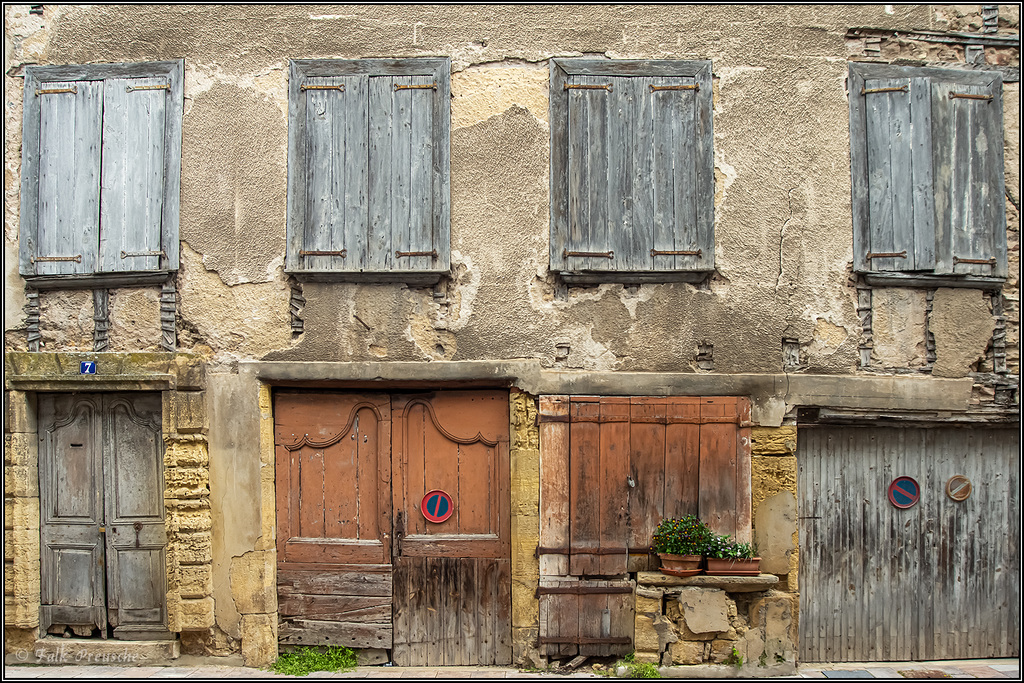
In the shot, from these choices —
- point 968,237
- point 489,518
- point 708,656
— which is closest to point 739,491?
point 708,656

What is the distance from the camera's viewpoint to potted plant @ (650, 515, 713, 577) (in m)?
4.72

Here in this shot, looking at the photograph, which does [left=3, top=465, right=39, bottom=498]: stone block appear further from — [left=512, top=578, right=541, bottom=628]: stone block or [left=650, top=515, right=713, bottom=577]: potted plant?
[left=650, top=515, right=713, bottom=577]: potted plant

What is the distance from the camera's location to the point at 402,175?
5027mm

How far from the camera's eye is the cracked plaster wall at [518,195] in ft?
16.3

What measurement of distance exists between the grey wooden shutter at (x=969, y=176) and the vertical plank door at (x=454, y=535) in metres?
3.31

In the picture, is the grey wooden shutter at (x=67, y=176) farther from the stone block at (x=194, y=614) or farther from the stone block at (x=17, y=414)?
the stone block at (x=194, y=614)

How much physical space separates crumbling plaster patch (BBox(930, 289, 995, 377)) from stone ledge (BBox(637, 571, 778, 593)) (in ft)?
6.09

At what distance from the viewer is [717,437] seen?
4.90m

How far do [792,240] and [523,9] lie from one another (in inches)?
96.7

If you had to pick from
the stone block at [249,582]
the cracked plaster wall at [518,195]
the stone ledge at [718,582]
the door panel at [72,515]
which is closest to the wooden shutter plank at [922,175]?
the cracked plaster wall at [518,195]

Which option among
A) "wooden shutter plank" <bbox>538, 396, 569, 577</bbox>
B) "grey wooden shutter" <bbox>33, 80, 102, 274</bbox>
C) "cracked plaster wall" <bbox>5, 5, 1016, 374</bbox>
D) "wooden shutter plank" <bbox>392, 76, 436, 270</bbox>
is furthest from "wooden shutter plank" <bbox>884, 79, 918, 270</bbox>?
"grey wooden shutter" <bbox>33, 80, 102, 274</bbox>

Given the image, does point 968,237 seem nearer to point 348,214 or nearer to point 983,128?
point 983,128

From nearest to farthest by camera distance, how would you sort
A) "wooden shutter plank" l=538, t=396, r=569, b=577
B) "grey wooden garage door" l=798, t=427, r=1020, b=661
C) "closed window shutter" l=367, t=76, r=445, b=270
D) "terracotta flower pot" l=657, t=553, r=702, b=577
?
"terracotta flower pot" l=657, t=553, r=702, b=577 < "wooden shutter plank" l=538, t=396, r=569, b=577 < "closed window shutter" l=367, t=76, r=445, b=270 < "grey wooden garage door" l=798, t=427, r=1020, b=661

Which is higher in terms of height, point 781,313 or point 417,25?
point 417,25
